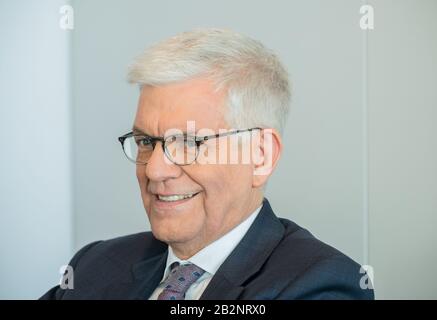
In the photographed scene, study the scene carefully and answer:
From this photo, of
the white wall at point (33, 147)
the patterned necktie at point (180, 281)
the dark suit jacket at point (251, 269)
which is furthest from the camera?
the white wall at point (33, 147)

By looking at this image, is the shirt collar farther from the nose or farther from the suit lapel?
the nose

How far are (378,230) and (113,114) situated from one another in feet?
2.59

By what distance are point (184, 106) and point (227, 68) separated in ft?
0.39

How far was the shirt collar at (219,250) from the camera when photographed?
1.22 meters

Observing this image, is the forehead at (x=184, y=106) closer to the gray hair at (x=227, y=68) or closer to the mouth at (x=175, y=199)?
the gray hair at (x=227, y=68)

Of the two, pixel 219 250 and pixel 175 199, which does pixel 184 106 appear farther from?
pixel 219 250

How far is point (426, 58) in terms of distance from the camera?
4.47 feet

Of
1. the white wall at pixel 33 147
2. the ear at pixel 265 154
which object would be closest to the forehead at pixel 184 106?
the ear at pixel 265 154

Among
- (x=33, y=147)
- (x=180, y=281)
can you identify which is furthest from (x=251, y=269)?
(x=33, y=147)

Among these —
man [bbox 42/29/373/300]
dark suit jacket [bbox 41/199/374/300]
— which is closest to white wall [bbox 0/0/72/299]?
dark suit jacket [bbox 41/199/374/300]

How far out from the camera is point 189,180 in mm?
1173

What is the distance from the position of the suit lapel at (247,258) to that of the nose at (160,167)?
0.22m
